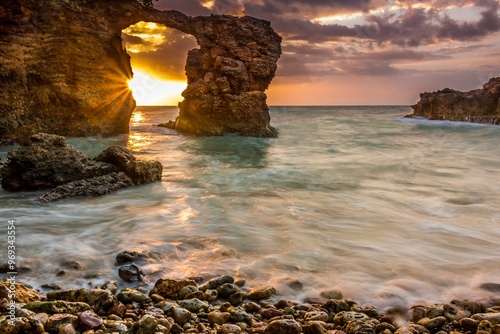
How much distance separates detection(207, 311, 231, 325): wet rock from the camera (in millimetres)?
2969

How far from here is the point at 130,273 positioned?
380cm

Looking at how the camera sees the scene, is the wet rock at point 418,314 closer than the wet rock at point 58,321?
No

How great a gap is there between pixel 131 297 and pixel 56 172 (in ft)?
17.9

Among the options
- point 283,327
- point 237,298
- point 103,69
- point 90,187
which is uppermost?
point 103,69

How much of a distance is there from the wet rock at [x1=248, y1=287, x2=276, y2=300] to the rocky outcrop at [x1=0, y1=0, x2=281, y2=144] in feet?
48.7

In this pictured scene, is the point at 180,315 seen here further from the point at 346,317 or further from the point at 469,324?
the point at 469,324

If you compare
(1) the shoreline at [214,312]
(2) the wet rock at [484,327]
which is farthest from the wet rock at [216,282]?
(2) the wet rock at [484,327]

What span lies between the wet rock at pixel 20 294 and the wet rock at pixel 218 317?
1537 millimetres

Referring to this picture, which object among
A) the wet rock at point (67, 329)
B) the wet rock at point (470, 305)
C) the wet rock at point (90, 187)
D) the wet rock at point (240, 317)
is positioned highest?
the wet rock at point (90, 187)

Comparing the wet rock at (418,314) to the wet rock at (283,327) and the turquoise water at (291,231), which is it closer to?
the turquoise water at (291,231)

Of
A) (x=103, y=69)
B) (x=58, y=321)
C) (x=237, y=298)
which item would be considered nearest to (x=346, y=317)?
(x=237, y=298)

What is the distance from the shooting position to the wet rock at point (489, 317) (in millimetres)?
3037

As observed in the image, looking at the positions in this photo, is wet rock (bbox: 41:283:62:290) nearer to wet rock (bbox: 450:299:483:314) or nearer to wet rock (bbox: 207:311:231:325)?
wet rock (bbox: 207:311:231:325)

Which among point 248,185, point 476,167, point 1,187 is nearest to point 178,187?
point 248,185
